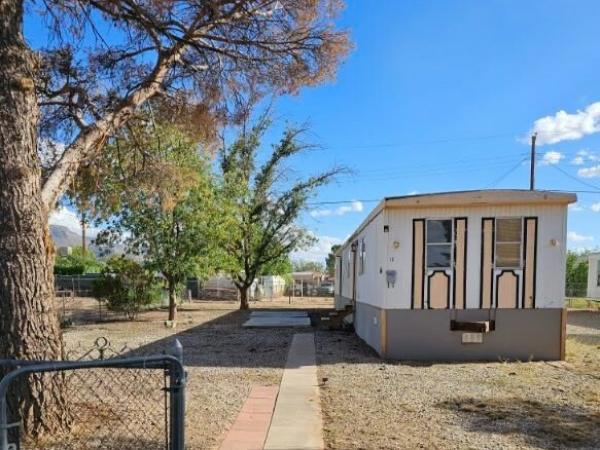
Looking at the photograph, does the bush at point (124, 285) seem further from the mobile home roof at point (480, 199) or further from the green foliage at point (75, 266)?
the green foliage at point (75, 266)

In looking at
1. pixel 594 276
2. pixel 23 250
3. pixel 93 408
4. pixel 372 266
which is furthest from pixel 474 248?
pixel 594 276

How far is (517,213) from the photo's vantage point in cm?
842

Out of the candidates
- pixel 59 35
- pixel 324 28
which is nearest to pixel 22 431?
pixel 59 35

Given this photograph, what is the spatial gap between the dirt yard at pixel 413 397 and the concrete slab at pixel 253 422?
0.10 meters

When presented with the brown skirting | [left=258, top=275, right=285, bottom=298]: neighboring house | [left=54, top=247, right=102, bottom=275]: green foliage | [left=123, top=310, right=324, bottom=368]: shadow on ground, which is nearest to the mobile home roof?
the brown skirting

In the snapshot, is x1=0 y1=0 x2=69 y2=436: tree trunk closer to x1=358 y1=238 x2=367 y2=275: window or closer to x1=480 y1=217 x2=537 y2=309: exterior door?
x1=480 y1=217 x2=537 y2=309: exterior door

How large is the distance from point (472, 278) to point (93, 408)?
6.06 m

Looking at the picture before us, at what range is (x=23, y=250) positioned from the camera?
3.93 meters

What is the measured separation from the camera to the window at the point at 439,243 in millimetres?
8500

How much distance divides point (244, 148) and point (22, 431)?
62.9 feet

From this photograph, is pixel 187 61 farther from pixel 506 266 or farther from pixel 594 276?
pixel 594 276

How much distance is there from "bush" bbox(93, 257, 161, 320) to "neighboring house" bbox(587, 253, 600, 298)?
22.9m

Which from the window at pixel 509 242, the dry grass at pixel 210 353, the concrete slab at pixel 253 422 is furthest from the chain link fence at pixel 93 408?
the window at pixel 509 242

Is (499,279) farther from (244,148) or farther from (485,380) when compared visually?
(244,148)
